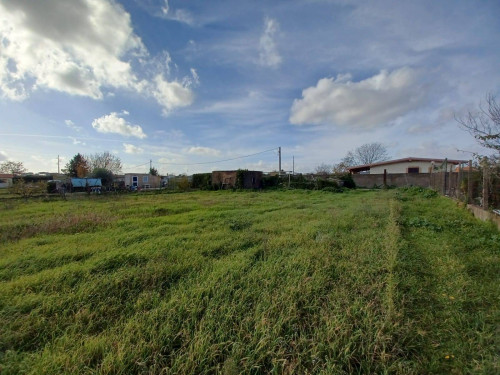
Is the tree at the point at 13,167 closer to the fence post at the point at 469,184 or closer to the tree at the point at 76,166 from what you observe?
the tree at the point at 76,166

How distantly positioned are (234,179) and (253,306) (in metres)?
16.4

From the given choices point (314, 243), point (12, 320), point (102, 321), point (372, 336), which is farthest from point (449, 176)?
point (12, 320)

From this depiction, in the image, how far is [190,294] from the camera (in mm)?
2375

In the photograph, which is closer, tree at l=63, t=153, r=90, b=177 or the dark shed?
the dark shed

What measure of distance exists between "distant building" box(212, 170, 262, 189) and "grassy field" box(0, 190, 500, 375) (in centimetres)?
1386

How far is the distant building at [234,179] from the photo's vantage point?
17984 millimetres

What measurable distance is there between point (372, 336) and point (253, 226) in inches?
145

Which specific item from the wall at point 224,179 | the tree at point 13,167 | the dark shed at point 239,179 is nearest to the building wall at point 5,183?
the tree at point 13,167

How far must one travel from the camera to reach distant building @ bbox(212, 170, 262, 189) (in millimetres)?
17984

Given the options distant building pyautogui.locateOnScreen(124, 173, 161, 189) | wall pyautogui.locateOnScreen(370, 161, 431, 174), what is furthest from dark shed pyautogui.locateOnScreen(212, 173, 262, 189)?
wall pyautogui.locateOnScreen(370, 161, 431, 174)

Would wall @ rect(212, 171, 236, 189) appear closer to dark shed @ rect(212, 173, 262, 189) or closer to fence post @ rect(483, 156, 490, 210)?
dark shed @ rect(212, 173, 262, 189)

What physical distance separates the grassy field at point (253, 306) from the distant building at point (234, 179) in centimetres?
1386

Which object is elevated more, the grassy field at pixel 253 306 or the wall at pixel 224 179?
the wall at pixel 224 179

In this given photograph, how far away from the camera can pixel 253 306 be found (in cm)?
218
